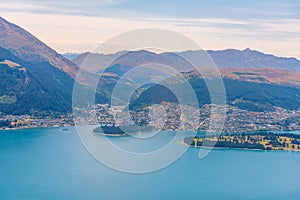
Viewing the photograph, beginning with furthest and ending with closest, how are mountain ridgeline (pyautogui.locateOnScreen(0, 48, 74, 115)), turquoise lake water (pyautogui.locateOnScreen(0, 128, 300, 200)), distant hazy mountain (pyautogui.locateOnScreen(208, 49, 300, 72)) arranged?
distant hazy mountain (pyautogui.locateOnScreen(208, 49, 300, 72)) < mountain ridgeline (pyautogui.locateOnScreen(0, 48, 74, 115)) < turquoise lake water (pyautogui.locateOnScreen(0, 128, 300, 200))

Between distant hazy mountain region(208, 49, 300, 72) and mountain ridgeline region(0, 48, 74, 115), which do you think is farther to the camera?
distant hazy mountain region(208, 49, 300, 72)

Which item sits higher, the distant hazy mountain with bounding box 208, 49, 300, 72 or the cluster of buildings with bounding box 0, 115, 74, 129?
the distant hazy mountain with bounding box 208, 49, 300, 72

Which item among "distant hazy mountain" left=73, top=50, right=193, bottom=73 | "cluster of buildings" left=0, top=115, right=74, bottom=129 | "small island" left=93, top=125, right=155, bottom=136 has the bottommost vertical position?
"cluster of buildings" left=0, top=115, right=74, bottom=129

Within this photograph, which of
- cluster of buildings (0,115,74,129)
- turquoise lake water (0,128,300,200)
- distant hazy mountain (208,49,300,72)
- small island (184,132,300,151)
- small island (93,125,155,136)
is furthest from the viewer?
distant hazy mountain (208,49,300,72)

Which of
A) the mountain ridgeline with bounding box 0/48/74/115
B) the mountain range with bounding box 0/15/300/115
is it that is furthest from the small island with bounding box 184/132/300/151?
the mountain ridgeline with bounding box 0/48/74/115

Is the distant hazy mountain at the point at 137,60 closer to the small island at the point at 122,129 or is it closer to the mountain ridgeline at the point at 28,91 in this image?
the mountain ridgeline at the point at 28,91

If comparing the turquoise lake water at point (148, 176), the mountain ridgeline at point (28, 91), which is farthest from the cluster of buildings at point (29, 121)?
the turquoise lake water at point (148, 176)

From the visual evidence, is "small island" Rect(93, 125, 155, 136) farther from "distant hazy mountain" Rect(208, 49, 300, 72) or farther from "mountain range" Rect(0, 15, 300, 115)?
"distant hazy mountain" Rect(208, 49, 300, 72)

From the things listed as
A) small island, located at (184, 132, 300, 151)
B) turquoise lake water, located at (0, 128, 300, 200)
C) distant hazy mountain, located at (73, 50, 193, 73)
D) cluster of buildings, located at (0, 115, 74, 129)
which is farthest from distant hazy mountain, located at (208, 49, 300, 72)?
turquoise lake water, located at (0, 128, 300, 200)
